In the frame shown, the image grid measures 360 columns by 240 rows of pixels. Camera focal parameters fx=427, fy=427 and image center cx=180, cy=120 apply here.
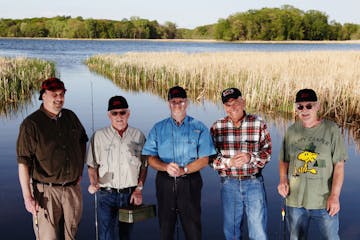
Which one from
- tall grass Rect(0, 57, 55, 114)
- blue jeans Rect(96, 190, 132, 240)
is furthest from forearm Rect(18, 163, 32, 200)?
tall grass Rect(0, 57, 55, 114)

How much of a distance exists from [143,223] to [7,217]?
2271 millimetres

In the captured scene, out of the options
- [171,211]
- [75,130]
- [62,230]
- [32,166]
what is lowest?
[62,230]

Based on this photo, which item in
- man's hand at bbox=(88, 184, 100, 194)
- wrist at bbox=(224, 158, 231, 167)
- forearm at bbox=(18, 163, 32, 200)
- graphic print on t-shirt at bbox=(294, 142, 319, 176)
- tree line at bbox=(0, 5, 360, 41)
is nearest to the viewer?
graphic print on t-shirt at bbox=(294, 142, 319, 176)

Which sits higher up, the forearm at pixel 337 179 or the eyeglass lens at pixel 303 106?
the eyeglass lens at pixel 303 106

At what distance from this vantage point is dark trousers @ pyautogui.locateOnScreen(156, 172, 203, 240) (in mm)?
4230

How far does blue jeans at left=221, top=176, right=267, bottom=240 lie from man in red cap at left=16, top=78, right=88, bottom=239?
155 centimetres

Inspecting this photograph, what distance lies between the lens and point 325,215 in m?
Result: 3.92

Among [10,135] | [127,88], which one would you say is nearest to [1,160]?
[10,135]

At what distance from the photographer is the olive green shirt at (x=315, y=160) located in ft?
12.8

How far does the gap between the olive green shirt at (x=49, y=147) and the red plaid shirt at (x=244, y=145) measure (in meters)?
1.44

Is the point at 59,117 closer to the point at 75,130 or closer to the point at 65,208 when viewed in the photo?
the point at 75,130

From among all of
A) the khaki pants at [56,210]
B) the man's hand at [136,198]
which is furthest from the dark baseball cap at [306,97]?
the khaki pants at [56,210]

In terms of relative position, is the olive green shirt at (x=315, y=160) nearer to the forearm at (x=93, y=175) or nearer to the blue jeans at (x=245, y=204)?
the blue jeans at (x=245, y=204)

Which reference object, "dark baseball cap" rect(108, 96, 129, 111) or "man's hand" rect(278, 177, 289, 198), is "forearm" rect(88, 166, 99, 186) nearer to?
"dark baseball cap" rect(108, 96, 129, 111)
